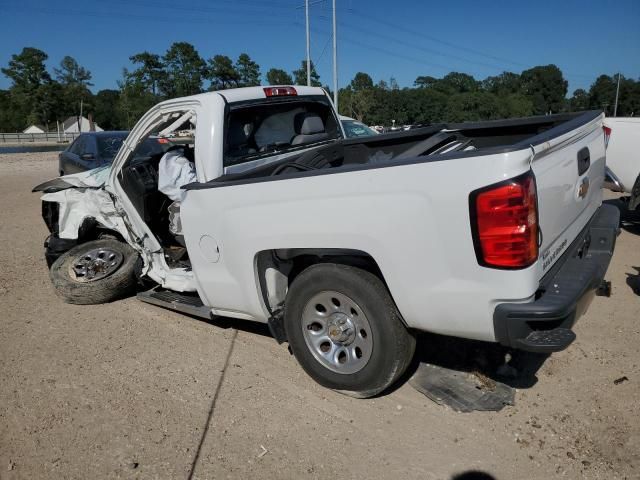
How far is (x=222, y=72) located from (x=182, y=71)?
6.07m

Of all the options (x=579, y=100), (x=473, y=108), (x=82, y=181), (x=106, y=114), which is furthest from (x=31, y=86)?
(x=579, y=100)

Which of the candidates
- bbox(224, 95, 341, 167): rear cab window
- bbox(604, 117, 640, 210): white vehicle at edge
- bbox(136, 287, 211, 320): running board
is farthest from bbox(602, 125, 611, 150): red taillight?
bbox(136, 287, 211, 320): running board

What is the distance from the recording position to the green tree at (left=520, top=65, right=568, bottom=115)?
110688 mm

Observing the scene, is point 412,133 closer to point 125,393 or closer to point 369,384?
point 369,384

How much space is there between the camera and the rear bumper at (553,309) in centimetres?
243

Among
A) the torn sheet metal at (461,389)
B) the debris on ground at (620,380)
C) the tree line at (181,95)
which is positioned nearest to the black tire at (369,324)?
the torn sheet metal at (461,389)

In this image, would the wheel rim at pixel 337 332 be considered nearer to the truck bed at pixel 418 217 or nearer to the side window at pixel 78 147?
the truck bed at pixel 418 217

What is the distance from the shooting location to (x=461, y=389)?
10.9 ft

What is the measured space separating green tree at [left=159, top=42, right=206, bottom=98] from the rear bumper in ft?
255

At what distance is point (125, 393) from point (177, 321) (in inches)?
49.4

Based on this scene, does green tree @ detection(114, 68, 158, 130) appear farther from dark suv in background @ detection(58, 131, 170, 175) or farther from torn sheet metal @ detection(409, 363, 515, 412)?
torn sheet metal @ detection(409, 363, 515, 412)

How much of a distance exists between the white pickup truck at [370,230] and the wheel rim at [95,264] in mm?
212

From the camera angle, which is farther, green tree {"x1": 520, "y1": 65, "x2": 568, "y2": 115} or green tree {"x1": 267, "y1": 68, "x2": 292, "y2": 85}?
green tree {"x1": 520, "y1": 65, "x2": 568, "y2": 115}

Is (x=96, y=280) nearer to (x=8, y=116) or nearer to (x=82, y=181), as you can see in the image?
(x=82, y=181)
